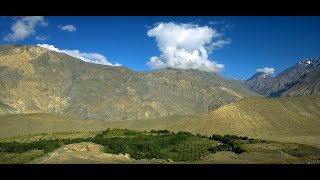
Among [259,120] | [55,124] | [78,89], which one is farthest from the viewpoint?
[78,89]

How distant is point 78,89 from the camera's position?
154 meters

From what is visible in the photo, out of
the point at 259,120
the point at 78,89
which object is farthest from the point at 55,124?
the point at 78,89

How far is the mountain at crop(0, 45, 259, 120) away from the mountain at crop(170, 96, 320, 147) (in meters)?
71.4

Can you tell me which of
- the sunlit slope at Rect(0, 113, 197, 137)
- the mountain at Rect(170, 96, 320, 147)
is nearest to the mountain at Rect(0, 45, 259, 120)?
the sunlit slope at Rect(0, 113, 197, 137)

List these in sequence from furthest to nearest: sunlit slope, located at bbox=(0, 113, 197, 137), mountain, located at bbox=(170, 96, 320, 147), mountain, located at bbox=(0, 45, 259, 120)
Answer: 1. mountain, located at bbox=(0, 45, 259, 120)
2. sunlit slope, located at bbox=(0, 113, 197, 137)
3. mountain, located at bbox=(170, 96, 320, 147)

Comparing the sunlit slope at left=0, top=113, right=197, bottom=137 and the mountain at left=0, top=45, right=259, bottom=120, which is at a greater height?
the mountain at left=0, top=45, right=259, bottom=120

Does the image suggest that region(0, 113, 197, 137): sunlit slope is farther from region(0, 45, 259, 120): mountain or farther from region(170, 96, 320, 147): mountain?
region(0, 45, 259, 120): mountain

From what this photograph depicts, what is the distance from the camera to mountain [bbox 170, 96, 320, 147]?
209 feet

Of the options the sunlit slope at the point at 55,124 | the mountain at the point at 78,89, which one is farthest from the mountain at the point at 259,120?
the mountain at the point at 78,89

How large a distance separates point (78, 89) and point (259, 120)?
316ft

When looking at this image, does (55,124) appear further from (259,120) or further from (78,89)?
(78,89)
